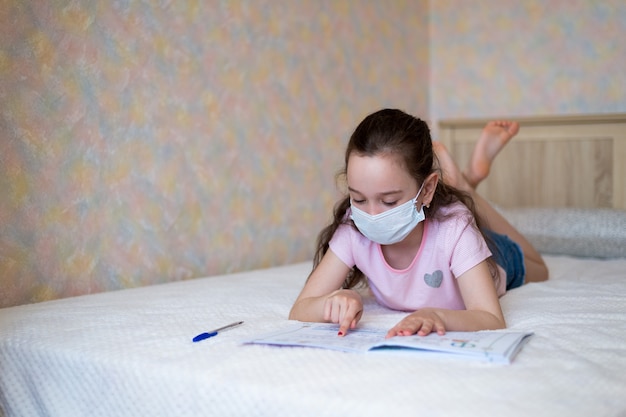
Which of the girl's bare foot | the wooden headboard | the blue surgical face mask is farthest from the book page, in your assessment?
the wooden headboard

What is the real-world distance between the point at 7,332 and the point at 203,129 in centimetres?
92

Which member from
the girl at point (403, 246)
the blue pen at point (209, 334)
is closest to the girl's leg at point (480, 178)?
the girl at point (403, 246)

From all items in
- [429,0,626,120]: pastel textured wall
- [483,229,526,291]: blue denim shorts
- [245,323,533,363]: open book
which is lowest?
[483,229,526,291]: blue denim shorts

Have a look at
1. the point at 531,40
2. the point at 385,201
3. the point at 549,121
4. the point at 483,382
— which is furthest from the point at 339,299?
the point at 531,40

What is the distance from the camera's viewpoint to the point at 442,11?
3137mm

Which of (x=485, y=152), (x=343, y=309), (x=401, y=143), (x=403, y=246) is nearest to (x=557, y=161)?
(x=485, y=152)

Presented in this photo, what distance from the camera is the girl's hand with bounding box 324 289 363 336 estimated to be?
3.96ft

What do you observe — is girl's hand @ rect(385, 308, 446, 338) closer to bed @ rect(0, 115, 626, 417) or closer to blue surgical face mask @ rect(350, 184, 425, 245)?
bed @ rect(0, 115, 626, 417)

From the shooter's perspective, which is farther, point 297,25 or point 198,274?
point 297,25

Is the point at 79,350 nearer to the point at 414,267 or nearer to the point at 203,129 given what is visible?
the point at 414,267

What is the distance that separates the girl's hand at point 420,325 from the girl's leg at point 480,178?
0.68 m

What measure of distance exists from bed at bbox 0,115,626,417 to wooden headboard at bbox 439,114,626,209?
1.09 meters

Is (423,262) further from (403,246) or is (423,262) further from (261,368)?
(261,368)

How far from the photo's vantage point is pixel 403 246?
1.49m
